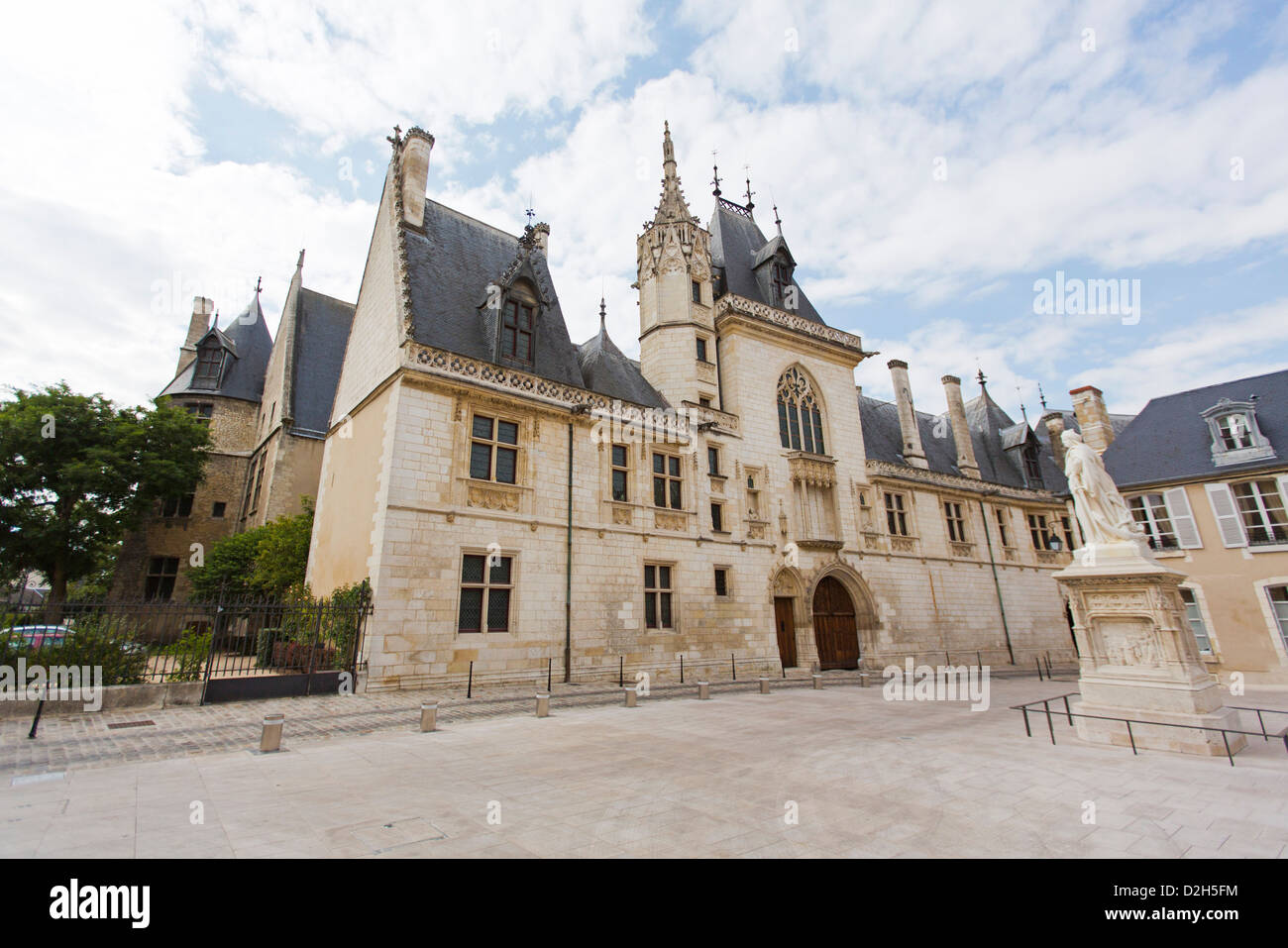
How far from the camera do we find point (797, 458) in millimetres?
20141

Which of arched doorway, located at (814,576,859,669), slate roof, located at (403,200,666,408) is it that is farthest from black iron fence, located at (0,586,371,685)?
arched doorway, located at (814,576,859,669)

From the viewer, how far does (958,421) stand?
88.4 ft

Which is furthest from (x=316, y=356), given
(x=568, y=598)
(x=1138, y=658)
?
(x=1138, y=658)

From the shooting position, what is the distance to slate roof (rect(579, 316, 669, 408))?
17484 millimetres

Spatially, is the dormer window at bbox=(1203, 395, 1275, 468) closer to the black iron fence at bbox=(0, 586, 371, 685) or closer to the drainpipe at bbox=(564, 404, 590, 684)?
the drainpipe at bbox=(564, 404, 590, 684)

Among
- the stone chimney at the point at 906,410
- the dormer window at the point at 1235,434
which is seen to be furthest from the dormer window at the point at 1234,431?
the stone chimney at the point at 906,410

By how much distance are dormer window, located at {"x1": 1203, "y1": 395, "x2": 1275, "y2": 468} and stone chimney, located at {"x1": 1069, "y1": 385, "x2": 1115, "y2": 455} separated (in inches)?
161

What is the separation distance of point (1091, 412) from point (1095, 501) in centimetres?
1762

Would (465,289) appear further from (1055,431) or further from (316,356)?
(1055,431)

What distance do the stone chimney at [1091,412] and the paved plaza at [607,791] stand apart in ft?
61.1

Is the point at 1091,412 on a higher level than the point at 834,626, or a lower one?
higher

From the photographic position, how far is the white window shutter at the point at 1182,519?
1756cm

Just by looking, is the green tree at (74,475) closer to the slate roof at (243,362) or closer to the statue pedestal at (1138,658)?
the slate roof at (243,362)
